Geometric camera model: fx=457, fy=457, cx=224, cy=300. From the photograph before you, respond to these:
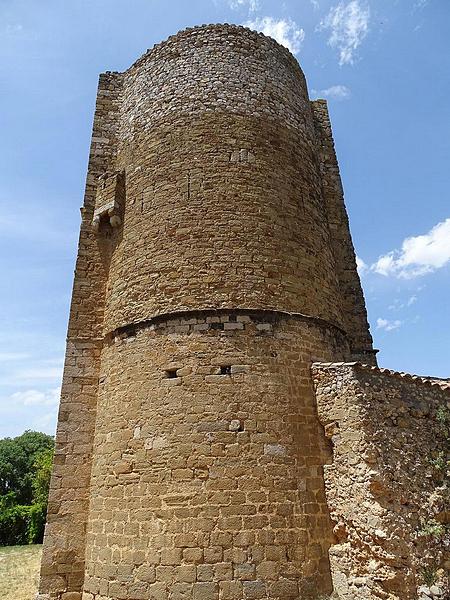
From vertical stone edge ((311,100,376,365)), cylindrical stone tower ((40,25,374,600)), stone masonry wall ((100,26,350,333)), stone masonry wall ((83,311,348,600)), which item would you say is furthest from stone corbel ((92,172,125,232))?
vertical stone edge ((311,100,376,365))

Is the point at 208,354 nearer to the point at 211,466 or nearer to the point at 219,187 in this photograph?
the point at 211,466

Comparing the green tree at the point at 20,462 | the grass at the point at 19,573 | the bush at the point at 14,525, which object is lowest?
the grass at the point at 19,573

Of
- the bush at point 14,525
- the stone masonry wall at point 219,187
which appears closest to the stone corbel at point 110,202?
the stone masonry wall at point 219,187

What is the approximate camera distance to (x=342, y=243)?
440 inches

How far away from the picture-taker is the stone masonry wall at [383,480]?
5.83 metres

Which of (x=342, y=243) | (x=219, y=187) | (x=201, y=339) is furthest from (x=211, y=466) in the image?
(x=342, y=243)

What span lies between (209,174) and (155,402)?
173 inches

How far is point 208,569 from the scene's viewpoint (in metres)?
5.98

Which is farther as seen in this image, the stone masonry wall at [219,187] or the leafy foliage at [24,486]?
the leafy foliage at [24,486]

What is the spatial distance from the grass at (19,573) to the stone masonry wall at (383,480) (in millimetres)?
8325

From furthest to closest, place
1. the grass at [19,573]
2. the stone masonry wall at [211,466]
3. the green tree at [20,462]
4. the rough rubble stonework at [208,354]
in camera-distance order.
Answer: the green tree at [20,462] < the grass at [19,573] < the rough rubble stonework at [208,354] < the stone masonry wall at [211,466]

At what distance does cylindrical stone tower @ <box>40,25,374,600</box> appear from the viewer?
6254 mm

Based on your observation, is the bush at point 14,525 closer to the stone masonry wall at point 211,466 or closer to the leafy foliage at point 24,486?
the leafy foliage at point 24,486

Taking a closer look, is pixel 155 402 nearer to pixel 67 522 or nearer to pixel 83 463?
pixel 83 463
